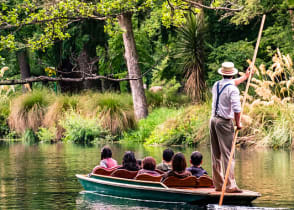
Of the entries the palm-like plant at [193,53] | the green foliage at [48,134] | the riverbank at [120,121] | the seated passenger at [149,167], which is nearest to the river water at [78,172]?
the seated passenger at [149,167]

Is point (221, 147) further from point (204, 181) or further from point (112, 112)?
point (112, 112)

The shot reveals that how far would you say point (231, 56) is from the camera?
33312mm

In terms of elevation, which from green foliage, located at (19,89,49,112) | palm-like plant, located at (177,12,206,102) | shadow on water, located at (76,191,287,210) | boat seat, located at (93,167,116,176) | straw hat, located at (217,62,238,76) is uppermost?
palm-like plant, located at (177,12,206,102)

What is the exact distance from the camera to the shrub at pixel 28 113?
31969 millimetres

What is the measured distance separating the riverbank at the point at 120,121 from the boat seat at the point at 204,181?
10521mm

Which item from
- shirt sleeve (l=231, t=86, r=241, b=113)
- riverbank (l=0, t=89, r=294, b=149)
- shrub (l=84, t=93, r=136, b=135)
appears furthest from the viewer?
shrub (l=84, t=93, r=136, b=135)

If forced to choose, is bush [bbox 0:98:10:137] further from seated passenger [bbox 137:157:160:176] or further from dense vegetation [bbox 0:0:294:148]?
seated passenger [bbox 137:157:160:176]

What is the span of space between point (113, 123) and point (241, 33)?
41.3 ft

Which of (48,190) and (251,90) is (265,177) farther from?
(251,90)

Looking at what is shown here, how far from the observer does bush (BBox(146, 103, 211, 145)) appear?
25.9 meters

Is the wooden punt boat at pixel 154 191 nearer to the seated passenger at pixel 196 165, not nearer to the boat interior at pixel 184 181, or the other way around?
the boat interior at pixel 184 181

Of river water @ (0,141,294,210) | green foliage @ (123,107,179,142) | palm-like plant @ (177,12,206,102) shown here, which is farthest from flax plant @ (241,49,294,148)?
green foliage @ (123,107,179,142)

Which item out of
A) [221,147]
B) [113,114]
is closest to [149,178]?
[221,147]

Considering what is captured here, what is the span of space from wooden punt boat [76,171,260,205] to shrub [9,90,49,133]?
1813cm
